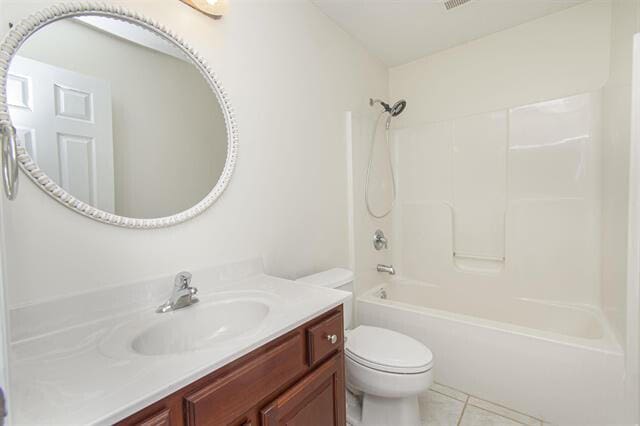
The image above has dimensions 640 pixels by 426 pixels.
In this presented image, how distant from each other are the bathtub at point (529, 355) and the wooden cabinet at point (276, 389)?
970 mm

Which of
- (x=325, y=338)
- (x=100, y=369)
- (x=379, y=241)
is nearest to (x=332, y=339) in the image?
(x=325, y=338)

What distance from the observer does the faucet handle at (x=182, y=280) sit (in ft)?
3.24

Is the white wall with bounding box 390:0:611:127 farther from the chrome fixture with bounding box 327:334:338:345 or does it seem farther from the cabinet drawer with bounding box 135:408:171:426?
the cabinet drawer with bounding box 135:408:171:426

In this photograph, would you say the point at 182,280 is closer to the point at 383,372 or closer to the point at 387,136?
the point at 383,372

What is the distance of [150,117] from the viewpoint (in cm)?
104

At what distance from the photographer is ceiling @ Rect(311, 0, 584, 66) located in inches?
71.0

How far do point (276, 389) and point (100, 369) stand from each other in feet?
1.41

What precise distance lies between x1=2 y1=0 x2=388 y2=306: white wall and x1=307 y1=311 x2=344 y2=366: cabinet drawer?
54cm

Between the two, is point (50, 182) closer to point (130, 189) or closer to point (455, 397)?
point (130, 189)

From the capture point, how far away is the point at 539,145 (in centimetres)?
203

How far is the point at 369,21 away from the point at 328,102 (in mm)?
661

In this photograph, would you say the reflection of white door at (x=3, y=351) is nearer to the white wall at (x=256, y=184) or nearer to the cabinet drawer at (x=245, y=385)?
the cabinet drawer at (x=245, y=385)

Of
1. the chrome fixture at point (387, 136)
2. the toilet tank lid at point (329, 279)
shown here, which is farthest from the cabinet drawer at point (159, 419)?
the chrome fixture at point (387, 136)

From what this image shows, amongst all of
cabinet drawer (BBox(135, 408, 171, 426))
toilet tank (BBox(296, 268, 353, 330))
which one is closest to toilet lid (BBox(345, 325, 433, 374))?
toilet tank (BBox(296, 268, 353, 330))
